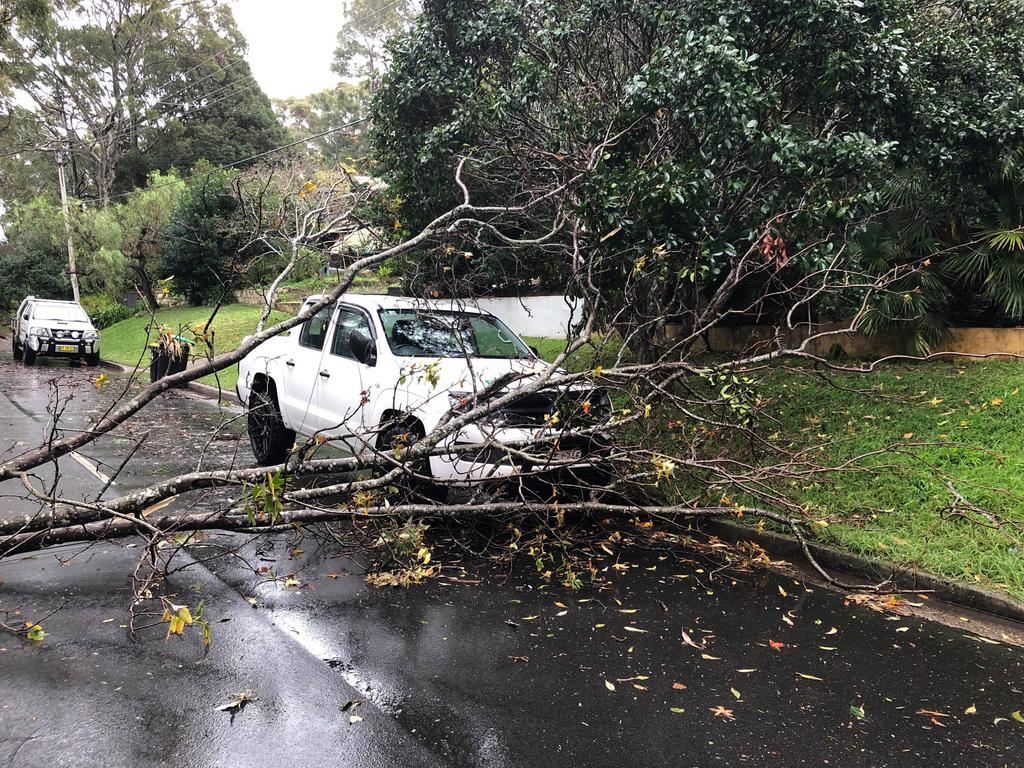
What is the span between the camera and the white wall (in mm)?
16266

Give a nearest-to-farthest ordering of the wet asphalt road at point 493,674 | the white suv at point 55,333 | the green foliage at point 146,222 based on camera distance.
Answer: the wet asphalt road at point 493,674, the white suv at point 55,333, the green foliage at point 146,222

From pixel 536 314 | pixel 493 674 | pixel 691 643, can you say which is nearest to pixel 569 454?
pixel 691 643

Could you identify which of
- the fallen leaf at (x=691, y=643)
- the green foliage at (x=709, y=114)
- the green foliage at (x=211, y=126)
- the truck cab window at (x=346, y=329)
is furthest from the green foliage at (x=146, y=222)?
the fallen leaf at (x=691, y=643)

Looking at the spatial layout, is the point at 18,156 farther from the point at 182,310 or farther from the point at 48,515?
the point at 48,515

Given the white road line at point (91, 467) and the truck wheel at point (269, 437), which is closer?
the white road line at point (91, 467)

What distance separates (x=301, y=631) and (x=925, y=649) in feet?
11.6

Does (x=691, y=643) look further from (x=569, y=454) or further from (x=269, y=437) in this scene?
(x=269, y=437)

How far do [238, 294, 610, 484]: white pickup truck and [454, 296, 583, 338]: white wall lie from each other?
7.91 meters

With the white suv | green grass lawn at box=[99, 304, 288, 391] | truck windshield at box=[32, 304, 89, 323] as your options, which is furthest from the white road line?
truck windshield at box=[32, 304, 89, 323]

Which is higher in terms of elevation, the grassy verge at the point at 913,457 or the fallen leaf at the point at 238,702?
the grassy verge at the point at 913,457

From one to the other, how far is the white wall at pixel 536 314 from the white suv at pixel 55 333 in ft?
38.1

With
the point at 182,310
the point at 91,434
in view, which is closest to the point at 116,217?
the point at 182,310

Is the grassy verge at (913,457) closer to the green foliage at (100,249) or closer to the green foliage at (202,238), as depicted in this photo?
the green foliage at (202,238)

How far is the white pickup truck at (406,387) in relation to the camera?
5496 mm
